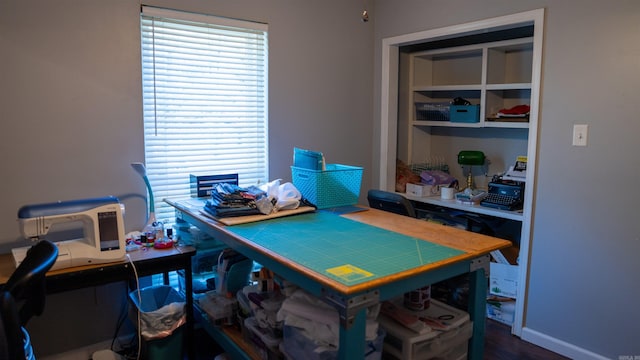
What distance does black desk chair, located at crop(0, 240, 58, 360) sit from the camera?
1263 millimetres

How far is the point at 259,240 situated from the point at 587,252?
1.88 m

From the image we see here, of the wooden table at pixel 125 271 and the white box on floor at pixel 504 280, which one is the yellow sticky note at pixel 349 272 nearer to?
the wooden table at pixel 125 271

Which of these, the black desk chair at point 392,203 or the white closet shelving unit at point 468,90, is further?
the white closet shelving unit at point 468,90

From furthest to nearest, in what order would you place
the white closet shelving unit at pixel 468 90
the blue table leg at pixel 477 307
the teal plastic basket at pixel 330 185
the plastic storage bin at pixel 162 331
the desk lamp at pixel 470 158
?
the desk lamp at pixel 470 158 < the white closet shelving unit at pixel 468 90 < the teal plastic basket at pixel 330 185 < the plastic storage bin at pixel 162 331 < the blue table leg at pixel 477 307

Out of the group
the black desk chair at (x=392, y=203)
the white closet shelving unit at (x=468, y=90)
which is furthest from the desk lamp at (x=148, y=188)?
the white closet shelving unit at (x=468, y=90)

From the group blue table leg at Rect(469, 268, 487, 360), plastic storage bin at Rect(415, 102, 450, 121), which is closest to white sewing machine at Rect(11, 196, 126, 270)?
blue table leg at Rect(469, 268, 487, 360)

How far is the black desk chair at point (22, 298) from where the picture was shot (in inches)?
49.7

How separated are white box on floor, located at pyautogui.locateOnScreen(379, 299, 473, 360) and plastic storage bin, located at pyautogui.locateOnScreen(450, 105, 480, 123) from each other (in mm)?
1899

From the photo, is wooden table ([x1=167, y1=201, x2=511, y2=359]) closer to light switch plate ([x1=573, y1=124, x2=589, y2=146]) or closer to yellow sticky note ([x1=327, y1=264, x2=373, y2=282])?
yellow sticky note ([x1=327, y1=264, x2=373, y2=282])

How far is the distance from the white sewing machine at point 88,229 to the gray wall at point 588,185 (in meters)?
2.37

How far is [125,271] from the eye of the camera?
7.41ft

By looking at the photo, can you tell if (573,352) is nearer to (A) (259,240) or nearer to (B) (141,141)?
(A) (259,240)

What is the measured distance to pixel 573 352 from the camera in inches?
106

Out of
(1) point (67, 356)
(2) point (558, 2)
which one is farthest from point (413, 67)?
(1) point (67, 356)
